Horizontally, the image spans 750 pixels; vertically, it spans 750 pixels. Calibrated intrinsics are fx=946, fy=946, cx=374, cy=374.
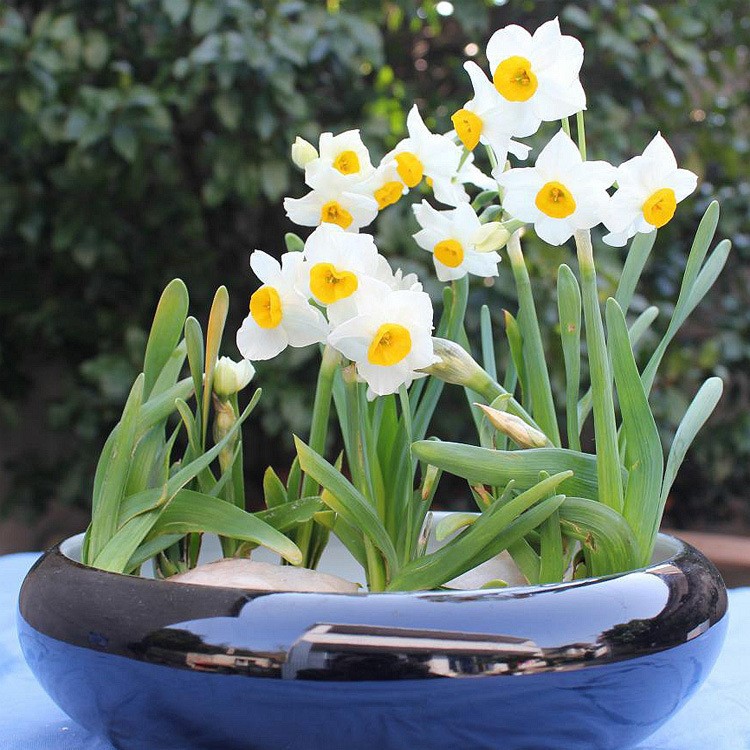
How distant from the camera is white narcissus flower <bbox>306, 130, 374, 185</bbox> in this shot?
0.55m

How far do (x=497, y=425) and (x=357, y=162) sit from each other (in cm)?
18

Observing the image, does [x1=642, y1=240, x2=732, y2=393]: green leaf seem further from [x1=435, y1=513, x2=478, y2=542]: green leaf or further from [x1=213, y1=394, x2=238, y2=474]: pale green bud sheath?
[x1=213, y1=394, x2=238, y2=474]: pale green bud sheath

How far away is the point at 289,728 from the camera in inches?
14.5

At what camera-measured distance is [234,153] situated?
1.75 meters

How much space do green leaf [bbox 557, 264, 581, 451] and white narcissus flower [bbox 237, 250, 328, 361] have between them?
14 centimetres

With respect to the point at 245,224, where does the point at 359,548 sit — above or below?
below

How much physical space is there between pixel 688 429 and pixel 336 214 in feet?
0.77

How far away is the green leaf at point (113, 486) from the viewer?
0.50 meters

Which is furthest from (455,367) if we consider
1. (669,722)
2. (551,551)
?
(669,722)

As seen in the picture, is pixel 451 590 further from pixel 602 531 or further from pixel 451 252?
pixel 451 252

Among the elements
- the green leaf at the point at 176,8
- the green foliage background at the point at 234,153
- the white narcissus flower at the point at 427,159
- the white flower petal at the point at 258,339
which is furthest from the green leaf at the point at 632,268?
the green leaf at the point at 176,8

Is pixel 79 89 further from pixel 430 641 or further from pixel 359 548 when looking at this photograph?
pixel 430 641

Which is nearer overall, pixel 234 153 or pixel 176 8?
pixel 176 8

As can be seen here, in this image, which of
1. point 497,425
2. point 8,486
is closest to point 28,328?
point 8,486
